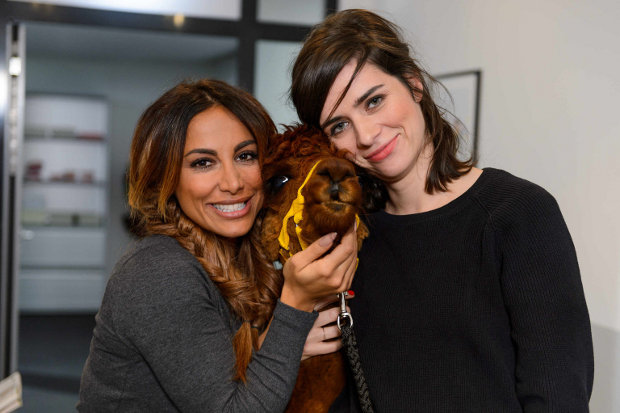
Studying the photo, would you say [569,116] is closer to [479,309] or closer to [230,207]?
[479,309]

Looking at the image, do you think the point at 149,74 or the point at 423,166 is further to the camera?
the point at 149,74

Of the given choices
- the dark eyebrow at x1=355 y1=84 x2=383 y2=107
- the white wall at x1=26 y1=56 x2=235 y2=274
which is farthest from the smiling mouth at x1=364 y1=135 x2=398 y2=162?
the white wall at x1=26 y1=56 x2=235 y2=274

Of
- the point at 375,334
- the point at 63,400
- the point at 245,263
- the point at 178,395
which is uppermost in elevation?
the point at 245,263

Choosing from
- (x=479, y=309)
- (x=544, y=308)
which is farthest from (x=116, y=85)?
(x=544, y=308)

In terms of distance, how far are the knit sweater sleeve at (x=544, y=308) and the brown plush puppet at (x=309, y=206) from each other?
0.40 meters

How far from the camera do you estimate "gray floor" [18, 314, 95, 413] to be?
14.8 ft

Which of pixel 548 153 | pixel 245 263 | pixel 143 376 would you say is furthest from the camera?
pixel 548 153

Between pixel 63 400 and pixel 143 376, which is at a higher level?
pixel 143 376

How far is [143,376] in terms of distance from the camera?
4.88 ft

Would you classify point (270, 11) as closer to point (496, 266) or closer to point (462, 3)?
point (462, 3)

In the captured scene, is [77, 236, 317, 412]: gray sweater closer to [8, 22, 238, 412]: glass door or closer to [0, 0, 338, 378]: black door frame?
[0, 0, 338, 378]: black door frame

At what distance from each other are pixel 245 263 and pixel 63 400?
12.3 feet

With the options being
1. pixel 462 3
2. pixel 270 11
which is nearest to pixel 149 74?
pixel 270 11

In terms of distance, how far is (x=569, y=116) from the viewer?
2.43 m
